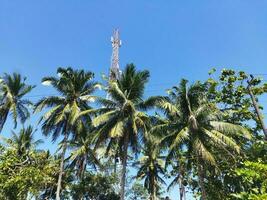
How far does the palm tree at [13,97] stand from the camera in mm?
32125

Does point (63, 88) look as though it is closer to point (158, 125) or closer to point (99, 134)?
point (99, 134)

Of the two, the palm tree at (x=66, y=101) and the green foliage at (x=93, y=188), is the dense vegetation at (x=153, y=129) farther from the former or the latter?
the green foliage at (x=93, y=188)

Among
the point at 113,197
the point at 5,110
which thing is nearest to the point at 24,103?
the point at 5,110

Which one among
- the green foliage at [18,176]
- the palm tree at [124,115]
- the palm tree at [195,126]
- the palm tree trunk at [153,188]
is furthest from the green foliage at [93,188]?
the green foliage at [18,176]

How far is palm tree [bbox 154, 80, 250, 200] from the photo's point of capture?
23.2 metres

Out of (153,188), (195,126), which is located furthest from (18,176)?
(153,188)

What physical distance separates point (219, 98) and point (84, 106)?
11710 millimetres

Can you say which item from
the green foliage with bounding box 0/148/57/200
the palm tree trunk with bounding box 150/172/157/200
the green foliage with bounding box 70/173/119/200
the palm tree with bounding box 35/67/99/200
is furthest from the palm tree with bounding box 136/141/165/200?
the green foliage with bounding box 0/148/57/200

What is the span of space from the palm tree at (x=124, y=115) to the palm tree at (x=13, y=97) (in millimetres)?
10273

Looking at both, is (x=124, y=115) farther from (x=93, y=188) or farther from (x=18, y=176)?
(x=93, y=188)

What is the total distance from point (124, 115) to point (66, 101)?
7.80 m

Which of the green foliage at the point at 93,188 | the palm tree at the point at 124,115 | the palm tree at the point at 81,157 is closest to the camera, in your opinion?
the palm tree at the point at 124,115

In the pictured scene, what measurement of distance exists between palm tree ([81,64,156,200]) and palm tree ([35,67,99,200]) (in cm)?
402

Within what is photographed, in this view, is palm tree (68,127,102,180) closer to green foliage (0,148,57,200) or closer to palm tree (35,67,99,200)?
palm tree (35,67,99,200)
